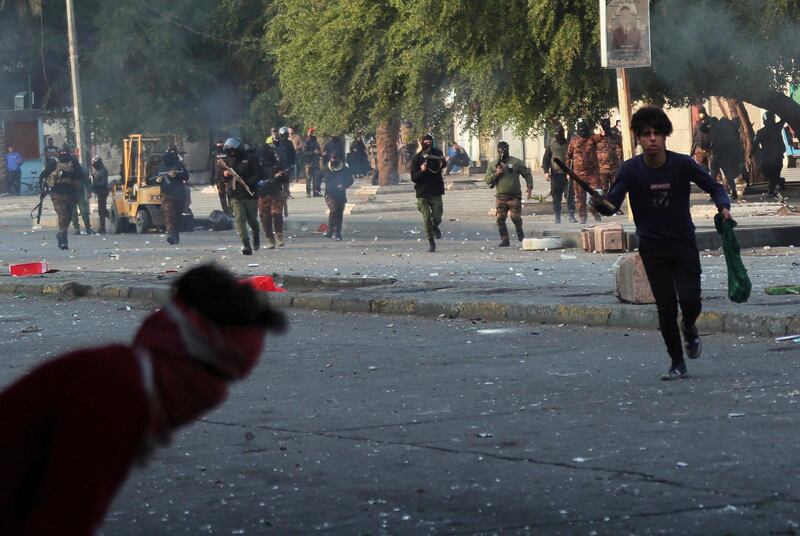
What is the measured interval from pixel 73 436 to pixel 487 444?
515cm

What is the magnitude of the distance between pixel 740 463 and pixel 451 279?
34.0ft

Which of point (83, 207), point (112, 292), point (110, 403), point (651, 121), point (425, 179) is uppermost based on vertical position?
point (651, 121)

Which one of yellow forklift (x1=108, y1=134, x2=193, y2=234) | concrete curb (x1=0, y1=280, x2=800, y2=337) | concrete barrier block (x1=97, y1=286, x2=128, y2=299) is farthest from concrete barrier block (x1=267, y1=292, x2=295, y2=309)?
yellow forklift (x1=108, y1=134, x2=193, y2=234)

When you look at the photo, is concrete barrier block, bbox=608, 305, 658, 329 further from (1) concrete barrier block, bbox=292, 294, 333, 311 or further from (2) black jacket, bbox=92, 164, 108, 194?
(2) black jacket, bbox=92, 164, 108, 194

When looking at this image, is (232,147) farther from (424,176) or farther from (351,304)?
(351,304)

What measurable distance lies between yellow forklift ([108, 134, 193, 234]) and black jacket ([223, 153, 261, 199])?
27.5 ft

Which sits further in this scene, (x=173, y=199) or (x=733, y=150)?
(x=733, y=150)

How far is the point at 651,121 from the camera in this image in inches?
368

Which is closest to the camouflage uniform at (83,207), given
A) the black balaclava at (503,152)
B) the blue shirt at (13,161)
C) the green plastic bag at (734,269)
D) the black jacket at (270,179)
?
the black jacket at (270,179)

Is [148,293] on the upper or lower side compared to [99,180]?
lower

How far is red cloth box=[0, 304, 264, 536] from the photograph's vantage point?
273 centimetres

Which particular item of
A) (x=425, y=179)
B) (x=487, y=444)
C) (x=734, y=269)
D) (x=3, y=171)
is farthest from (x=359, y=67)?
(x=3, y=171)

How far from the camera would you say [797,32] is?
27047 millimetres

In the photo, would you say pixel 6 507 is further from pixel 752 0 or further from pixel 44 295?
pixel 752 0
